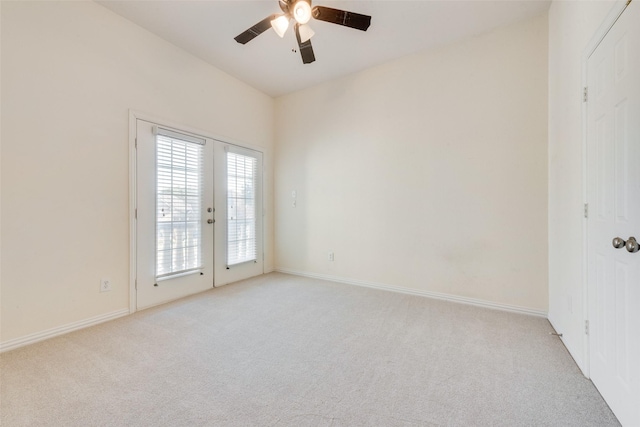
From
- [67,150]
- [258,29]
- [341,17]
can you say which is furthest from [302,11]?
[67,150]

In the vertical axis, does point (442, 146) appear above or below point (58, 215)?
above

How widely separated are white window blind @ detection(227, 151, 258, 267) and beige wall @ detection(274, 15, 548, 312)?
70 centimetres

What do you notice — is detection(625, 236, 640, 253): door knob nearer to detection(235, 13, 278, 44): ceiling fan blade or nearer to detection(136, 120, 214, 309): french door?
detection(235, 13, 278, 44): ceiling fan blade

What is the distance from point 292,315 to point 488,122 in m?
2.94

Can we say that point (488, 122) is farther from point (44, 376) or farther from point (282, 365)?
point (44, 376)

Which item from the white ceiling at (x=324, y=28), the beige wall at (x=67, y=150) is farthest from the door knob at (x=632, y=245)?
the beige wall at (x=67, y=150)

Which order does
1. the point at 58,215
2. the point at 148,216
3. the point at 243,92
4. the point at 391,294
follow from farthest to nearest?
the point at 243,92 → the point at 391,294 → the point at 148,216 → the point at 58,215

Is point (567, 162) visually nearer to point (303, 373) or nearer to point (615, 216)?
point (615, 216)

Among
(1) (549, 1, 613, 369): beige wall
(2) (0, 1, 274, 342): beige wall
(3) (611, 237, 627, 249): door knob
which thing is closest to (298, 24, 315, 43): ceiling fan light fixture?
(2) (0, 1, 274, 342): beige wall

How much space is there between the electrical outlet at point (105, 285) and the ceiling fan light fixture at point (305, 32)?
2.93 metres

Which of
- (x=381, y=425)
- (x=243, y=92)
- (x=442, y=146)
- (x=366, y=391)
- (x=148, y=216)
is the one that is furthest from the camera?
(x=243, y=92)

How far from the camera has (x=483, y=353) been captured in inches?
74.4

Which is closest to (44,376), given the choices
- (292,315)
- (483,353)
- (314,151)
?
(292,315)

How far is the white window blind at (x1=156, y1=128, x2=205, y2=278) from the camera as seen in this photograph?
9.38 ft
